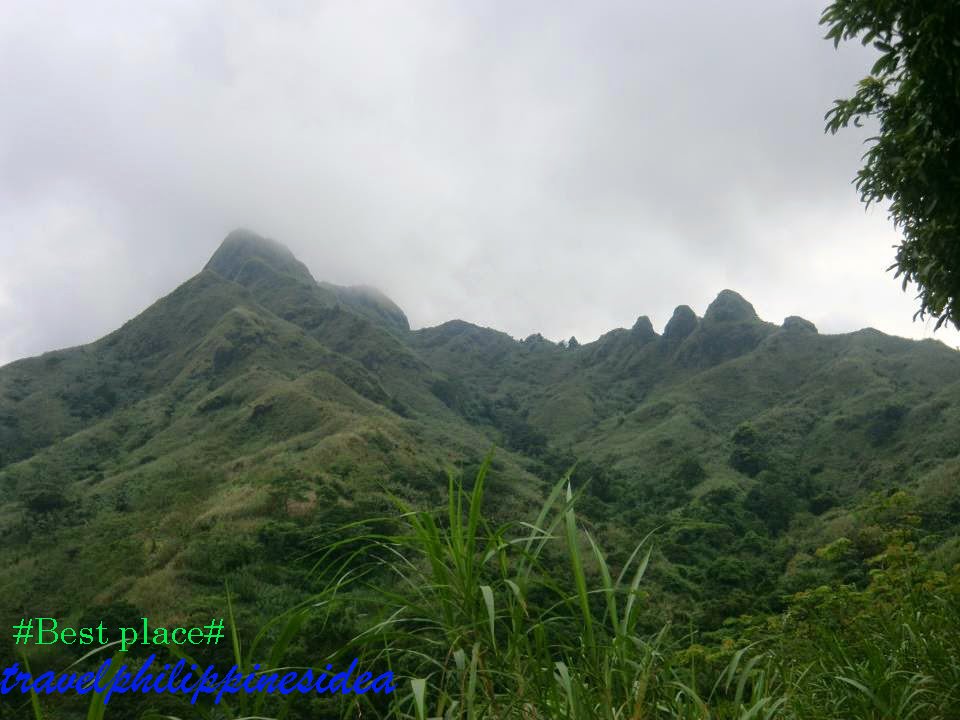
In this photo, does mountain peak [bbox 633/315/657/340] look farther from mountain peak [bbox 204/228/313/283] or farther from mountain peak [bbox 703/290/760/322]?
mountain peak [bbox 204/228/313/283]

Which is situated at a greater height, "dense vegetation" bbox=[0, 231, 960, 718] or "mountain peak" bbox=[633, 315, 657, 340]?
"mountain peak" bbox=[633, 315, 657, 340]

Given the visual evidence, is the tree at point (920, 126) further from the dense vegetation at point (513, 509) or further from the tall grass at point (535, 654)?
the tall grass at point (535, 654)

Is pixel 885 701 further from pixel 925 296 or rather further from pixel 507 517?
pixel 507 517

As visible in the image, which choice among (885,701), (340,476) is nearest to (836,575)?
(340,476)

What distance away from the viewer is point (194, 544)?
17.9 meters

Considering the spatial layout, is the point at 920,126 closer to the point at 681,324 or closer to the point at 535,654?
the point at 535,654

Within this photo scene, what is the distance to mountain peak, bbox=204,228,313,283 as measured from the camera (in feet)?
377

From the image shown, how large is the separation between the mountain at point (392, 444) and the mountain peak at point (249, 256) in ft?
25.3

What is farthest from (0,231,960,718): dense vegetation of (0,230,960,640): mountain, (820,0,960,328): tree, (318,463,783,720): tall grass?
(820,0,960,328): tree

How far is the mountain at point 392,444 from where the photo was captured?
1962 cm

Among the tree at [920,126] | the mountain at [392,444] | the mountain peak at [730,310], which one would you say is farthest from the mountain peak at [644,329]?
the tree at [920,126]

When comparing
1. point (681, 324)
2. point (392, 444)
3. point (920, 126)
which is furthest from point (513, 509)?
point (681, 324)

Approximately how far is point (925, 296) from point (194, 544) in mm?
18820

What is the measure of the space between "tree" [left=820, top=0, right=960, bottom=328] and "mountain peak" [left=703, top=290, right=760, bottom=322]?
317ft
